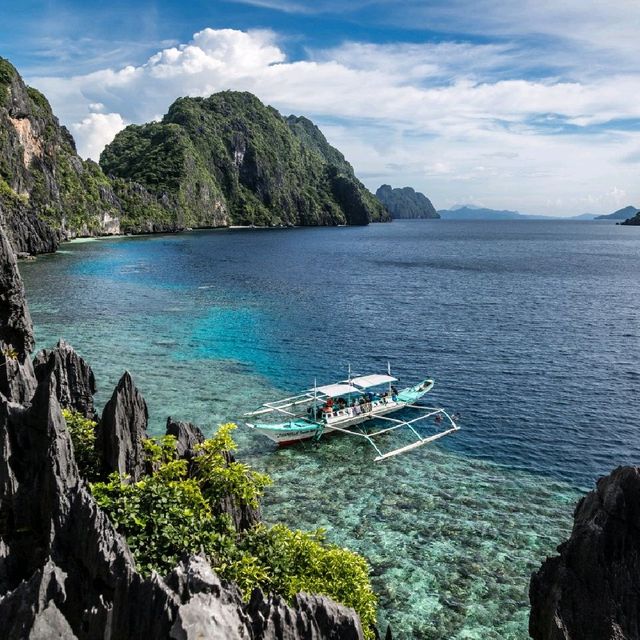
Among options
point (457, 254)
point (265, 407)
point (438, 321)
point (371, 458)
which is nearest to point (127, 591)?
point (371, 458)

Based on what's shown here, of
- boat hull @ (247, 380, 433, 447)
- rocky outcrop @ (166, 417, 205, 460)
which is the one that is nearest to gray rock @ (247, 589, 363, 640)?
rocky outcrop @ (166, 417, 205, 460)

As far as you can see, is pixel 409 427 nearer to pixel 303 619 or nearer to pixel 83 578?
pixel 83 578

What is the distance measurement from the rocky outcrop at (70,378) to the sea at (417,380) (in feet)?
25.6

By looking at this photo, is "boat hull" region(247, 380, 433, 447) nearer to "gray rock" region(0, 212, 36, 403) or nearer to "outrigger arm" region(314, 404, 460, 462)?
"outrigger arm" region(314, 404, 460, 462)

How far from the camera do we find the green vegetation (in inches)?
693

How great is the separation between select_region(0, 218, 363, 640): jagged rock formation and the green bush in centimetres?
145

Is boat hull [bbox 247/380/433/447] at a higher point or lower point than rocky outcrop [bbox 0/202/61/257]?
lower

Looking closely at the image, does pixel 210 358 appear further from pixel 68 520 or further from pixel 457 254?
pixel 457 254

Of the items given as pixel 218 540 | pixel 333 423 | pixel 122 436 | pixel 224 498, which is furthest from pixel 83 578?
pixel 333 423

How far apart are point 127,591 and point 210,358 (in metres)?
52.2

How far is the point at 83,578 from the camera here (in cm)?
1402

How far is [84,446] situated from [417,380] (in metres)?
38.4

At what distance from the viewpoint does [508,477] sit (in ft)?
124

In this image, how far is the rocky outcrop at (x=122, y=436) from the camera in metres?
22.1
